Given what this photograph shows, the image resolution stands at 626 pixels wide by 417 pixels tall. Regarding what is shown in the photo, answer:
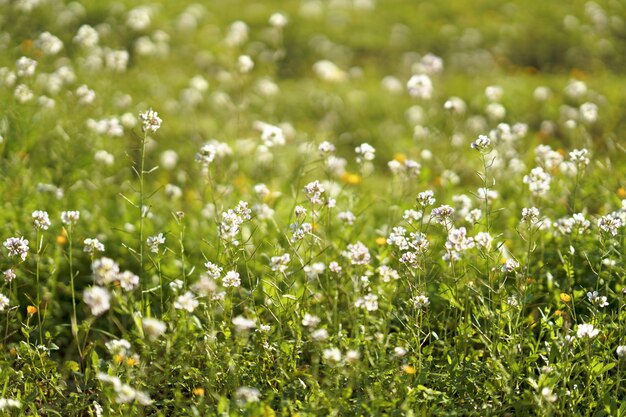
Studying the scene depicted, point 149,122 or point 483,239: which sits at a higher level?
point 149,122

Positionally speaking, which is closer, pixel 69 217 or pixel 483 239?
pixel 483 239

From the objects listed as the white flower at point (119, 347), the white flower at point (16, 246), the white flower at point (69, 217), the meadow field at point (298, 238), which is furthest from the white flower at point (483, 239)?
the white flower at point (16, 246)

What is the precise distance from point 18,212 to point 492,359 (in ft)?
8.46

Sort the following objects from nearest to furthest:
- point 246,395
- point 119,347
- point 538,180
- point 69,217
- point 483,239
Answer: point 246,395 < point 119,347 < point 483,239 < point 69,217 < point 538,180

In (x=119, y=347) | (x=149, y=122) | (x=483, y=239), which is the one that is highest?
(x=149, y=122)

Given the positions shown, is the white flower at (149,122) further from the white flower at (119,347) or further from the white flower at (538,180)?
the white flower at (538,180)

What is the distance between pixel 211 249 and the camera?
3.82 m

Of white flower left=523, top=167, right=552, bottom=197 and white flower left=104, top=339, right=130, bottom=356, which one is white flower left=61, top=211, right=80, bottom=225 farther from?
white flower left=523, top=167, right=552, bottom=197

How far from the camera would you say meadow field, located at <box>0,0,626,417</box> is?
2.58 metres

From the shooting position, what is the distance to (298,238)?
2766mm

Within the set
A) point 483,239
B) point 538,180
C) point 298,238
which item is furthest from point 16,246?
point 538,180

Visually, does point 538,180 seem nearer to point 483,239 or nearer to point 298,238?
point 483,239

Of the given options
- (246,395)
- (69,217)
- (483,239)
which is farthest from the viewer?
(69,217)

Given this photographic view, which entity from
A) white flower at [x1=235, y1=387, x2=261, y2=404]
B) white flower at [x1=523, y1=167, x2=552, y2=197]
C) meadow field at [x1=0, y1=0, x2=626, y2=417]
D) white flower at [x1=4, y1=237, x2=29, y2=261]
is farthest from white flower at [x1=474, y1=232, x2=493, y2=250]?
white flower at [x1=4, y1=237, x2=29, y2=261]
